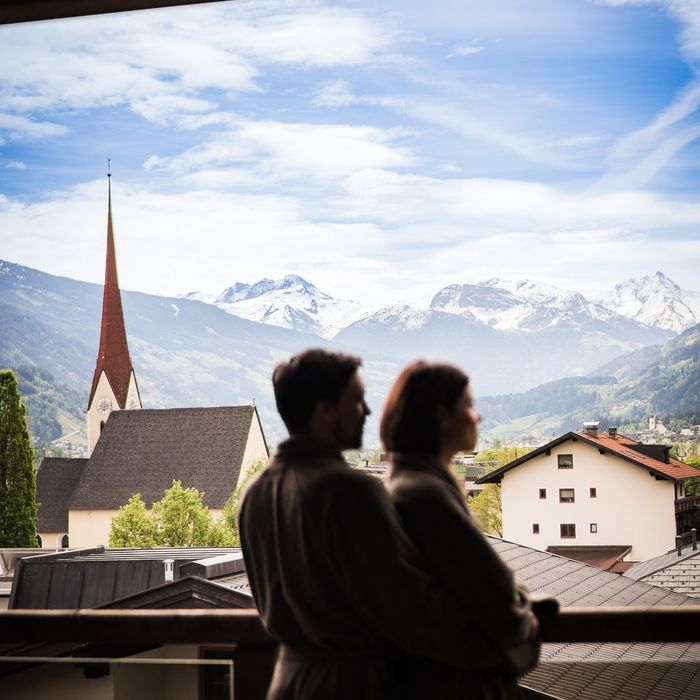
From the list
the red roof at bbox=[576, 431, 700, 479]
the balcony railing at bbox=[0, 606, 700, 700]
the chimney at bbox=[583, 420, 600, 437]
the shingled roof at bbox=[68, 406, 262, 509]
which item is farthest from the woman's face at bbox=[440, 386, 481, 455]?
the shingled roof at bbox=[68, 406, 262, 509]

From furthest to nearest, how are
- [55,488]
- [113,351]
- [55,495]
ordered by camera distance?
[113,351] < [55,488] < [55,495]

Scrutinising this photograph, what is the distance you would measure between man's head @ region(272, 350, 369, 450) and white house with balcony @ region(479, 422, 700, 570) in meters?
25.8

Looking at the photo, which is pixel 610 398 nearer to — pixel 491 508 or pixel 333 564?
pixel 491 508

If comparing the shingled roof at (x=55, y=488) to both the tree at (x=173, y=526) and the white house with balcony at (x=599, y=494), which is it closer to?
the tree at (x=173, y=526)

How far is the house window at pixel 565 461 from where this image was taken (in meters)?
27.5

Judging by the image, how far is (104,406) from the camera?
141 ft

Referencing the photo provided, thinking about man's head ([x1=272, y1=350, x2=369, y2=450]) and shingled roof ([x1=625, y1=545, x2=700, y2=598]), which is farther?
shingled roof ([x1=625, y1=545, x2=700, y2=598])

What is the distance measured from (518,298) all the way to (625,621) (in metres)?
120

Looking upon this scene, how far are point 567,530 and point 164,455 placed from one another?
1735 centimetres

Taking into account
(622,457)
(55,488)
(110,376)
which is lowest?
(55,488)

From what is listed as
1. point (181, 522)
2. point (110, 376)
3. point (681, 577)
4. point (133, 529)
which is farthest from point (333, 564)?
point (110, 376)

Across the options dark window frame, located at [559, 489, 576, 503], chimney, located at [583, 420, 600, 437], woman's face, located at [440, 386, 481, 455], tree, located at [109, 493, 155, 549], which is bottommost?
tree, located at [109, 493, 155, 549]

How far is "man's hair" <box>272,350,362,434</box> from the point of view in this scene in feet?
3.77

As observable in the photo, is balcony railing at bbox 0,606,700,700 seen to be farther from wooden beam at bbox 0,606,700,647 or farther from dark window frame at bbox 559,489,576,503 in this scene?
dark window frame at bbox 559,489,576,503
